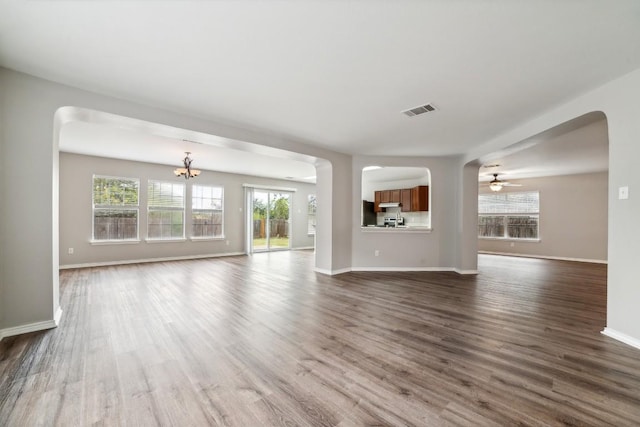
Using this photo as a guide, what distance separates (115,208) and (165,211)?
1078mm

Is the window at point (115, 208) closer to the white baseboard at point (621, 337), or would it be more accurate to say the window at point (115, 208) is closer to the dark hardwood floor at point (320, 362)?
the dark hardwood floor at point (320, 362)

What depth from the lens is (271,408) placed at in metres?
1.60

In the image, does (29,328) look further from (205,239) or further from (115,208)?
(205,239)

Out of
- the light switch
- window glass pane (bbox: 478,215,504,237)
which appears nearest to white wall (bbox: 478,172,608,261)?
window glass pane (bbox: 478,215,504,237)

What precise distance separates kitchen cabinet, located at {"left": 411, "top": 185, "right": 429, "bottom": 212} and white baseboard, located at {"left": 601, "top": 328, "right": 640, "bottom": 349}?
611 cm

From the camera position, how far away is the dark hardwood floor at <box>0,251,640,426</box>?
157 centimetres

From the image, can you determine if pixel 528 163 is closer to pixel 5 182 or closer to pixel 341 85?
pixel 341 85

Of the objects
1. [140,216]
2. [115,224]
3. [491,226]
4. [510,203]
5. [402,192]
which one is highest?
[402,192]

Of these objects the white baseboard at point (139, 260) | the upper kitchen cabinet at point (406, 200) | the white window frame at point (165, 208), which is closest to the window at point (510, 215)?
the upper kitchen cabinet at point (406, 200)

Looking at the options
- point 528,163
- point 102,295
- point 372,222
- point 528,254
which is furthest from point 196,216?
point 528,254

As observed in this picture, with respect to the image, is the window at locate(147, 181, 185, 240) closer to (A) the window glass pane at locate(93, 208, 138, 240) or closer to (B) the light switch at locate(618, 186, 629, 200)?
(A) the window glass pane at locate(93, 208, 138, 240)

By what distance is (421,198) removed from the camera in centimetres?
862

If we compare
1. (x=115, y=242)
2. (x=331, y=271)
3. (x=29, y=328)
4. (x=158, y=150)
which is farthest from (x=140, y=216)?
(x=331, y=271)

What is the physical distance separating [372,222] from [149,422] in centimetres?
929
